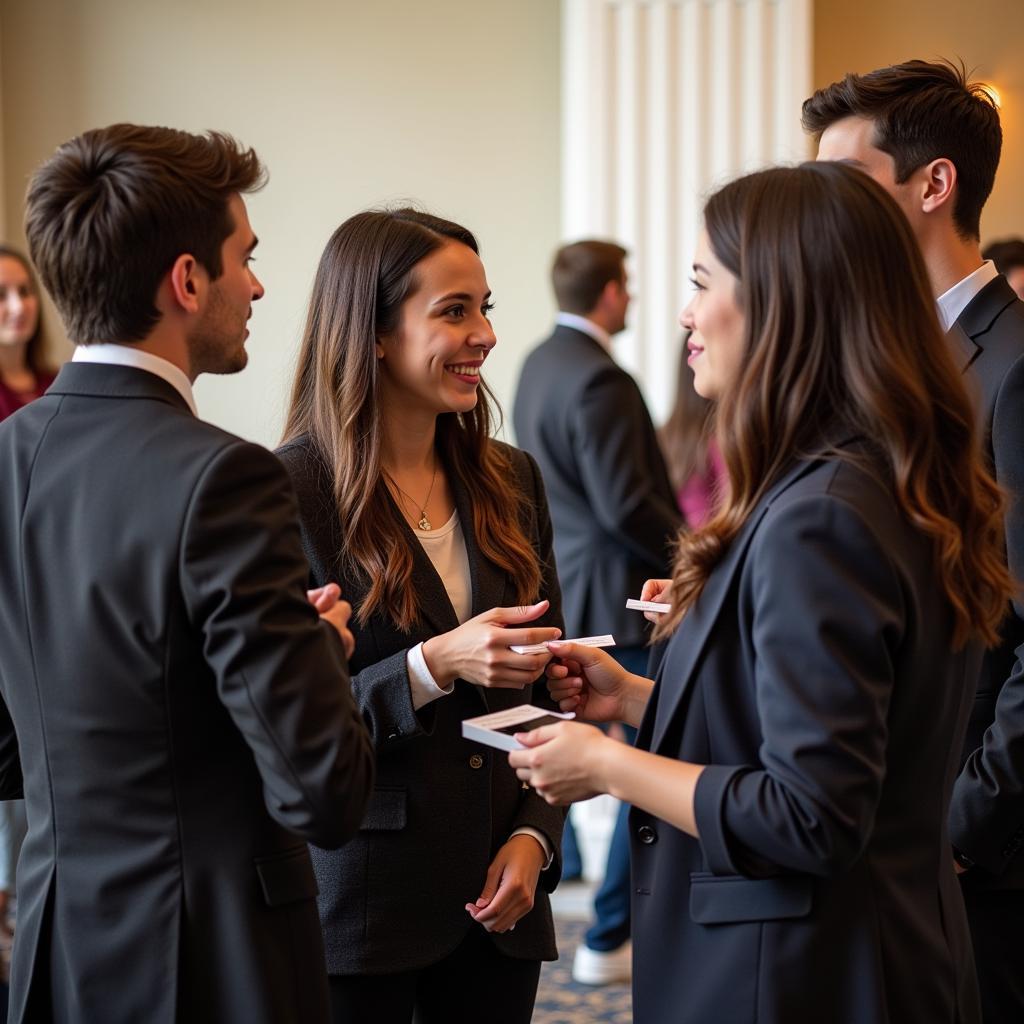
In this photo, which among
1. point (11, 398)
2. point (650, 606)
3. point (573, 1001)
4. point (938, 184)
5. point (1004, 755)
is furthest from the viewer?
point (11, 398)

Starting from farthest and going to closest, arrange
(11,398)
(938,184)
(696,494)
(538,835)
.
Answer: (696,494) < (11,398) < (938,184) < (538,835)

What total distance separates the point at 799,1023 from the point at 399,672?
2.34ft

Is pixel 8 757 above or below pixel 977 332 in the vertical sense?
below

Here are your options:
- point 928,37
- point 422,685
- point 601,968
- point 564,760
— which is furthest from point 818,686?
point 928,37

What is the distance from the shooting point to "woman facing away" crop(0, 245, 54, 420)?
3.92 metres

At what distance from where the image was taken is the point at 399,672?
180 centimetres

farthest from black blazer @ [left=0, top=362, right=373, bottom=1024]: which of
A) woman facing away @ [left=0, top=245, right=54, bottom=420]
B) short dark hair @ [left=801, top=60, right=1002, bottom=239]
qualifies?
woman facing away @ [left=0, top=245, right=54, bottom=420]

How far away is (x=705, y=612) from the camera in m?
1.43

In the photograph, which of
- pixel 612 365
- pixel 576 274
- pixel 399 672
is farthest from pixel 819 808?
pixel 576 274

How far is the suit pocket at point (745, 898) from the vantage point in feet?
4.49

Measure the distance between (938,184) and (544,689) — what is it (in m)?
1.05

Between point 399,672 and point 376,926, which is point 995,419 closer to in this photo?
point 399,672

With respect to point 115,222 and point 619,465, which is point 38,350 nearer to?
point 619,465

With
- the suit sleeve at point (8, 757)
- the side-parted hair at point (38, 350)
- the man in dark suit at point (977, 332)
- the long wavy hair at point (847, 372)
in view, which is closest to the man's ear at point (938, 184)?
the man in dark suit at point (977, 332)
